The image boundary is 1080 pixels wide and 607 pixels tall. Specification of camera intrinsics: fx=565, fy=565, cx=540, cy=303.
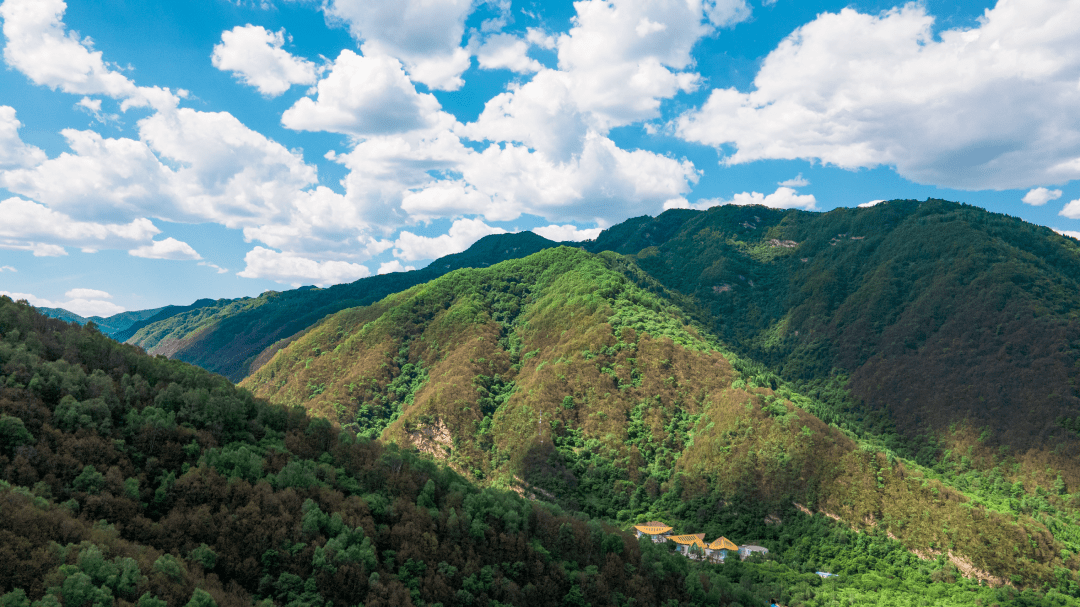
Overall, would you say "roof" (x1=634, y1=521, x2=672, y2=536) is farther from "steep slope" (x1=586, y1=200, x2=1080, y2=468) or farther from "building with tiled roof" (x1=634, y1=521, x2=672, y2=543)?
"steep slope" (x1=586, y1=200, x2=1080, y2=468)

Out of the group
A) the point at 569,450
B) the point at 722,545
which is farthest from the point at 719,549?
the point at 569,450

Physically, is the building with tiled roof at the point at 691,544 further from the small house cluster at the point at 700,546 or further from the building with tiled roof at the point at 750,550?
the building with tiled roof at the point at 750,550

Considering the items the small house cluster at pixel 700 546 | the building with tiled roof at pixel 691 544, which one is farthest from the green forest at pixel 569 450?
the building with tiled roof at pixel 691 544

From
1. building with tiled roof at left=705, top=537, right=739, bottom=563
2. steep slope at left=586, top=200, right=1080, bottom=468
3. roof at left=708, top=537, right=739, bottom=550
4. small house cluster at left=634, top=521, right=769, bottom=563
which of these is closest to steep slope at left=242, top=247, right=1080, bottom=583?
small house cluster at left=634, top=521, right=769, bottom=563

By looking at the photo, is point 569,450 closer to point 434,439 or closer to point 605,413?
point 605,413

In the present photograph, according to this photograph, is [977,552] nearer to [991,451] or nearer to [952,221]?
[991,451]

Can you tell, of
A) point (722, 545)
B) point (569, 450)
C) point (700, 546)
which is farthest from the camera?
point (569, 450)
